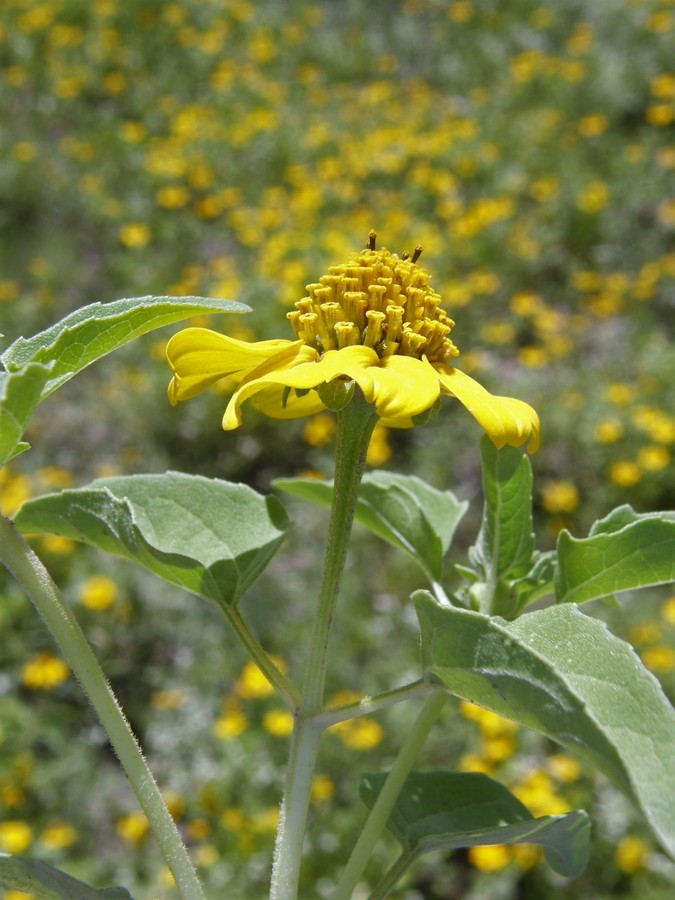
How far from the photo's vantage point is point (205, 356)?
29.7 inches

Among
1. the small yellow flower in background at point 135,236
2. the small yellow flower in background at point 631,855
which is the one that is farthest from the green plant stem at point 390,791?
the small yellow flower in background at point 135,236

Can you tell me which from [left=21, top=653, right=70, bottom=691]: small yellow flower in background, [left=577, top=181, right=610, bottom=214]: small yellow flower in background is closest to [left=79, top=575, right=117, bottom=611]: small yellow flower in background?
[left=21, top=653, right=70, bottom=691]: small yellow flower in background

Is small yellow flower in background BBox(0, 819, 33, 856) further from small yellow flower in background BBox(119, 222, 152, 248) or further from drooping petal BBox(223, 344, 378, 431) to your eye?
small yellow flower in background BBox(119, 222, 152, 248)

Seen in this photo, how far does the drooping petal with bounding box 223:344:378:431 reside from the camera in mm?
662

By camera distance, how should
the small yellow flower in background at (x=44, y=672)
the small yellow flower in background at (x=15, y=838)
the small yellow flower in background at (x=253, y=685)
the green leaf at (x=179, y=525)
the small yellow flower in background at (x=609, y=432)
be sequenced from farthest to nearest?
the small yellow flower in background at (x=609, y=432)
the small yellow flower in background at (x=44, y=672)
the small yellow flower in background at (x=253, y=685)
the small yellow flower in background at (x=15, y=838)
the green leaf at (x=179, y=525)

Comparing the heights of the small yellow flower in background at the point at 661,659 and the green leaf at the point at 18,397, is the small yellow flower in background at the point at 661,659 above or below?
below

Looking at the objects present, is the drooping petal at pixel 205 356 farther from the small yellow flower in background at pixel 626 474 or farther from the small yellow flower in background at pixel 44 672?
the small yellow flower in background at pixel 626 474

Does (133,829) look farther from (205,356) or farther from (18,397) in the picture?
(18,397)

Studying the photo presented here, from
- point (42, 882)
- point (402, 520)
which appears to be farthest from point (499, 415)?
point (42, 882)

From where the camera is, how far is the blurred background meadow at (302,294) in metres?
2.64

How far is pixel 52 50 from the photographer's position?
22.4ft

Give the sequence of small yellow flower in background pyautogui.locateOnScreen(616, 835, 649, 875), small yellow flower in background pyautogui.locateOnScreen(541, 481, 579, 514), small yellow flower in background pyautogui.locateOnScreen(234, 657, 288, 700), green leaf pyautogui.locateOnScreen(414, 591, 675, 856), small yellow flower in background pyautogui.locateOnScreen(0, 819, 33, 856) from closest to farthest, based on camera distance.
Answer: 1. green leaf pyautogui.locateOnScreen(414, 591, 675, 856)
2. small yellow flower in background pyautogui.locateOnScreen(616, 835, 649, 875)
3. small yellow flower in background pyautogui.locateOnScreen(0, 819, 33, 856)
4. small yellow flower in background pyautogui.locateOnScreen(234, 657, 288, 700)
5. small yellow flower in background pyautogui.locateOnScreen(541, 481, 579, 514)

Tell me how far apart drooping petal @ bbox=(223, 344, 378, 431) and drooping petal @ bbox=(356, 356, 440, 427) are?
0.01 meters

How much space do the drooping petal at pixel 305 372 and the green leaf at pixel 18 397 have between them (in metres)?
0.14
